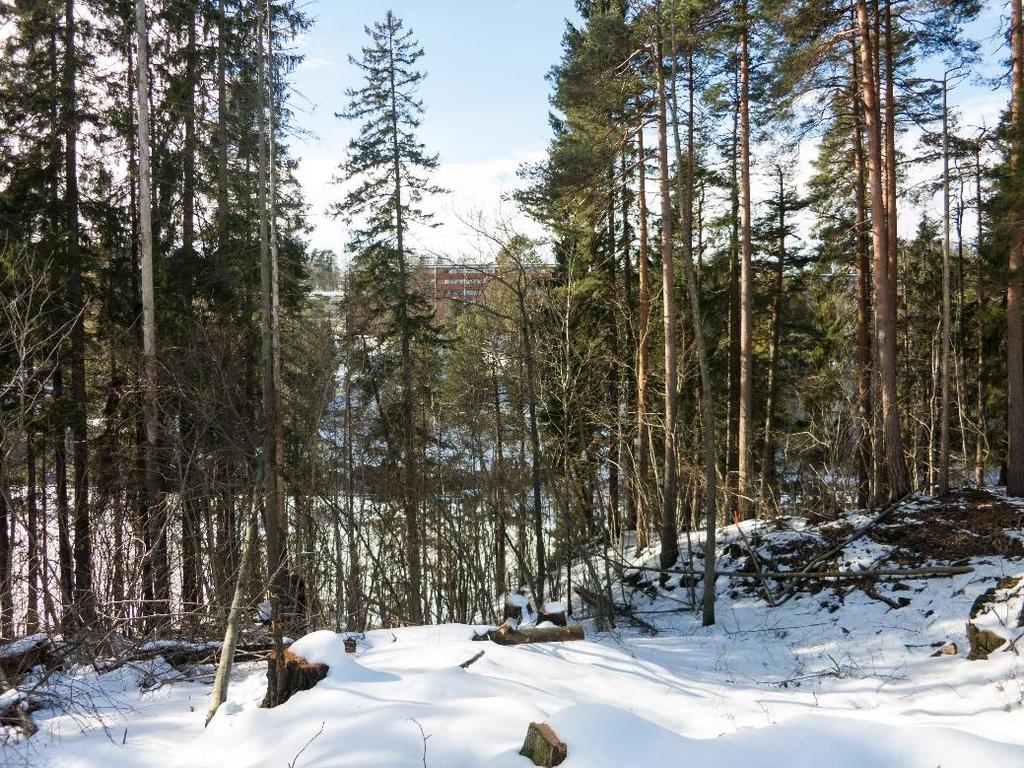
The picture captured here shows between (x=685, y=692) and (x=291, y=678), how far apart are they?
400 cm

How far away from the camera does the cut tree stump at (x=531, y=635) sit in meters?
7.60

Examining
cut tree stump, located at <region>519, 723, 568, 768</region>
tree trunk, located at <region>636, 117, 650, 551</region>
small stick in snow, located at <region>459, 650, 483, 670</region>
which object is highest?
tree trunk, located at <region>636, 117, 650, 551</region>

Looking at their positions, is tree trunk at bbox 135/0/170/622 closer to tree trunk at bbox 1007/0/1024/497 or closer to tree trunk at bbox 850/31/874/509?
tree trunk at bbox 850/31/874/509

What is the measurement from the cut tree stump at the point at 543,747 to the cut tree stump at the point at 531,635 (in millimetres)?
3388

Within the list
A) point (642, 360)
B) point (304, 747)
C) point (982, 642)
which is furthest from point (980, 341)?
point (304, 747)

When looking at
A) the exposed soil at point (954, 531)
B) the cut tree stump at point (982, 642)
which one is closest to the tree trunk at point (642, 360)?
the exposed soil at point (954, 531)

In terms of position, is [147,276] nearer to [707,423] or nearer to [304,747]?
[304,747]

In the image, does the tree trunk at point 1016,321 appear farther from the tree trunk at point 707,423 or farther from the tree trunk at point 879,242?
the tree trunk at point 707,423

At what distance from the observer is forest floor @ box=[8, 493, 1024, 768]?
4.07m

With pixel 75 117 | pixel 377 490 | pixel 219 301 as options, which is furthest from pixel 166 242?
pixel 377 490

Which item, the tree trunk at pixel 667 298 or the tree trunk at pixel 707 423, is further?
the tree trunk at pixel 667 298

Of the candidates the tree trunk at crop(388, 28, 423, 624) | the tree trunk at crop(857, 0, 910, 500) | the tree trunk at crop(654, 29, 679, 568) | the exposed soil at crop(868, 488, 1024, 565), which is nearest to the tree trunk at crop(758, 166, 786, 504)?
the exposed soil at crop(868, 488, 1024, 565)

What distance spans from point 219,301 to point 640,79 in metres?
9.31

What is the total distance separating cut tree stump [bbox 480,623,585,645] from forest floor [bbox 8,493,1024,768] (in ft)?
0.74
